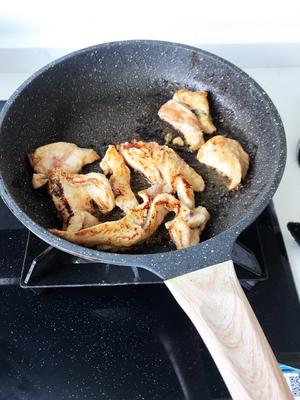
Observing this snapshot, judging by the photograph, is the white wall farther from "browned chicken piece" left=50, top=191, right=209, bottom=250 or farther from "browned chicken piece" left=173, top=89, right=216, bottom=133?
"browned chicken piece" left=50, top=191, right=209, bottom=250

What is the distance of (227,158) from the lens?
3.15ft

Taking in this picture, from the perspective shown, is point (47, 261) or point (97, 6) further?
point (97, 6)

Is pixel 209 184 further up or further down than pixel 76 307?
further up

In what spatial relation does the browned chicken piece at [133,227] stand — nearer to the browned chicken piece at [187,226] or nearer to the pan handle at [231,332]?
the browned chicken piece at [187,226]

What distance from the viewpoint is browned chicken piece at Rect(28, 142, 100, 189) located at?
96 cm

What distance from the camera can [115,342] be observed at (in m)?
0.85

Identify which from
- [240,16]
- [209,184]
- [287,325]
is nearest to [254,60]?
[240,16]

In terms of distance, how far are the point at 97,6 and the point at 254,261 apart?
72 centimetres

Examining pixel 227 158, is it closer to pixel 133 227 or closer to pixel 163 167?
pixel 163 167

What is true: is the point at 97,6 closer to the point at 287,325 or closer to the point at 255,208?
the point at 255,208

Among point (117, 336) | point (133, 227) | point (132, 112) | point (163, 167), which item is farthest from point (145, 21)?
point (117, 336)

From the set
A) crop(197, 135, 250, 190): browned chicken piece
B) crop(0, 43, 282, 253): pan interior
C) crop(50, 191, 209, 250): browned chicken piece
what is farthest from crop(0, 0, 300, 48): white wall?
crop(50, 191, 209, 250): browned chicken piece

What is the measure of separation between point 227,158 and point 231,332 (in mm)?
405

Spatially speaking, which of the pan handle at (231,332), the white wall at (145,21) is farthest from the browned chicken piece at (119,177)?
the white wall at (145,21)
